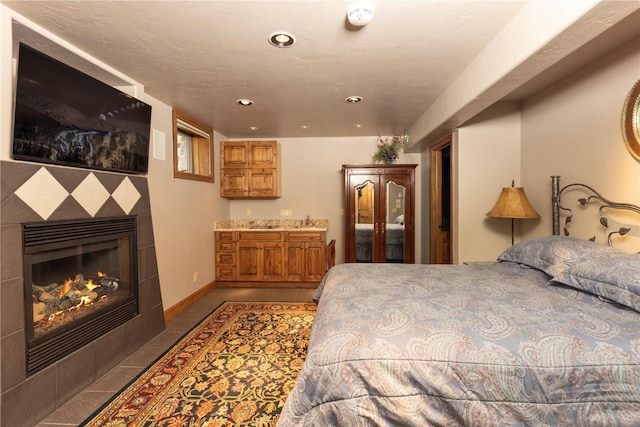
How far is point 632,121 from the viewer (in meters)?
1.96

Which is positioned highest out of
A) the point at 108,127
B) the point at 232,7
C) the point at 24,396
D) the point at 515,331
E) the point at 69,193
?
the point at 232,7

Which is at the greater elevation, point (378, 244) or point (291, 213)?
point (291, 213)

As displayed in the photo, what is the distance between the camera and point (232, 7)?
65.1 inches

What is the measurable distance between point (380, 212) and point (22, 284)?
12.5 ft

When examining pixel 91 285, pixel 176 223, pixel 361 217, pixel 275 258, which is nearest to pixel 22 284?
pixel 91 285

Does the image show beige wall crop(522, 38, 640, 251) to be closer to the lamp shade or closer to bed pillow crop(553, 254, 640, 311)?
the lamp shade

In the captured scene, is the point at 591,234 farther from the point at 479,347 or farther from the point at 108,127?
the point at 108,127

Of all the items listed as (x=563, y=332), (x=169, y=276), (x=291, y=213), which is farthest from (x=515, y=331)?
(x=291, y=213)

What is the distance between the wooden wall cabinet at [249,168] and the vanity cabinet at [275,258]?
27.1 inches

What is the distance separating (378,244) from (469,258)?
132 centimetres

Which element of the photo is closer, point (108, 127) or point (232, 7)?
point (232, 7)

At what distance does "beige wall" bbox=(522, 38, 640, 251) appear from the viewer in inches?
81.1

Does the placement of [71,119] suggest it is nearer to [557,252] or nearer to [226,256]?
[226,256]

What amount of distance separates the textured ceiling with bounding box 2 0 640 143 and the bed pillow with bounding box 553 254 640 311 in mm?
1543
